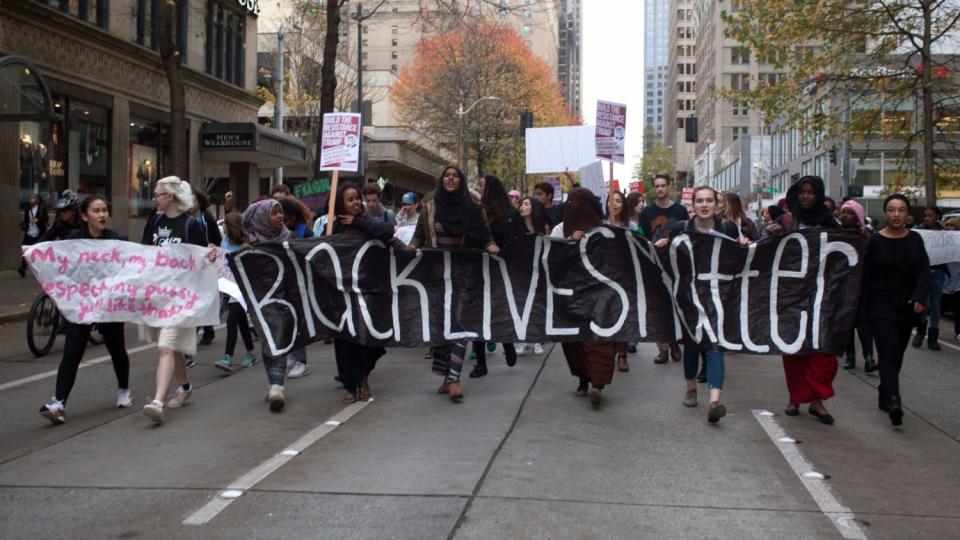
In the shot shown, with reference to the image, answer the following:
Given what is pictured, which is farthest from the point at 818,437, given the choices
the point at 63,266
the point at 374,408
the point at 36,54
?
the point at 36,54

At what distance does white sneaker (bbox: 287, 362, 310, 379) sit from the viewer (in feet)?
31.3

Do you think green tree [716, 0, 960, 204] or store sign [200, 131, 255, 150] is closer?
green tree [716, 0, 960, 204]

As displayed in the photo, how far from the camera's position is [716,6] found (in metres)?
97.9

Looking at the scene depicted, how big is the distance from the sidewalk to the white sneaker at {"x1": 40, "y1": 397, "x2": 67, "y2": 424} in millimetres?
7845

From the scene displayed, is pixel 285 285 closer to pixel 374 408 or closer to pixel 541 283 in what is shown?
pixel 374 408

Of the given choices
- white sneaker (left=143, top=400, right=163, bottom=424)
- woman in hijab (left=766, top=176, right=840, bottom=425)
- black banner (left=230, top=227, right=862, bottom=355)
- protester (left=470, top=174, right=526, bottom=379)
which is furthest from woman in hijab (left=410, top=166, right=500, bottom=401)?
woman in hijab (left=766, top=176, right=840, bottom=425)

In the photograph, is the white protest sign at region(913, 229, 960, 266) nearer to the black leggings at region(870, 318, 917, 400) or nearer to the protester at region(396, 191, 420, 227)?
the black leggings at region(870, 318, 917, 400)

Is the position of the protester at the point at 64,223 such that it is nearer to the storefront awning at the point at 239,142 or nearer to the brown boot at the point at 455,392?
the brown boot at the point at 455,392

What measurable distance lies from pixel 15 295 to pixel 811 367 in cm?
1456

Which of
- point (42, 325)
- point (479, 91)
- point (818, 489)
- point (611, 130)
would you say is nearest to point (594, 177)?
point (611, 130)

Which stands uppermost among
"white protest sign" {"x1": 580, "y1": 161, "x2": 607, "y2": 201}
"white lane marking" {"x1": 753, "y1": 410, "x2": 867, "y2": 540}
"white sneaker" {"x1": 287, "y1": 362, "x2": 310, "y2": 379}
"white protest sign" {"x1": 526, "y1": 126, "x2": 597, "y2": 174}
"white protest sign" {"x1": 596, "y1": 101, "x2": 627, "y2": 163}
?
"white protest sign" {"x1": 526, "y1": 126, "x2": 597, "y2": 174}

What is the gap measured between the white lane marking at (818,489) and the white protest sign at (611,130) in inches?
301

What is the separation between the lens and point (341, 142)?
1191 cm

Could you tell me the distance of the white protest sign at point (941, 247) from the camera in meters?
13.4
